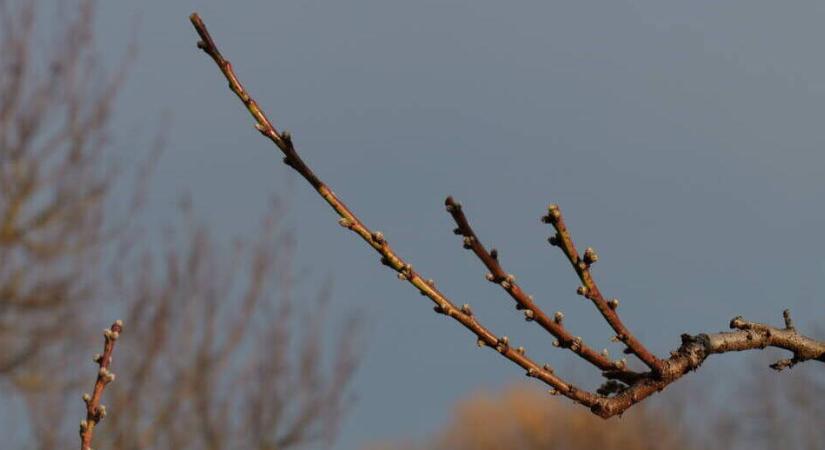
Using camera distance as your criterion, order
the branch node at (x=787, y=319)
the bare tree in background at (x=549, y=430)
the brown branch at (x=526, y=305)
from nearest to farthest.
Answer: the brown branch at (x=526, y=305) → the branch node at (x=787, y=319) → the bare tree in background at (x=549, y=430)

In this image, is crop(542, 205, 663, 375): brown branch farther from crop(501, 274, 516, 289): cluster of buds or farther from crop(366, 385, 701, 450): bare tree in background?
crop(366, 385, 701, 450): bare tree in background

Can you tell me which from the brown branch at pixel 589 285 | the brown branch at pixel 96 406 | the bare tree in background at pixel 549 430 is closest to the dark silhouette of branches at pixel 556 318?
the brown branch at pixel 589 285

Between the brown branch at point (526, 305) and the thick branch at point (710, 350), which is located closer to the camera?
the brown branch at point (526, 305)

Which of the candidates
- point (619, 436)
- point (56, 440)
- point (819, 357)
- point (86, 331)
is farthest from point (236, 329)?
point (619, 436)

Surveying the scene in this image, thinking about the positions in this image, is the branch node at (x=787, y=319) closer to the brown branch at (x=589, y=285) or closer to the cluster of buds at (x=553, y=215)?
the brown branch at (x=589, y=285)

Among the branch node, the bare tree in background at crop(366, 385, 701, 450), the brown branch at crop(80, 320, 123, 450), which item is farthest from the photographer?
the bare tree in background at crop(366, 385, 701, 450)

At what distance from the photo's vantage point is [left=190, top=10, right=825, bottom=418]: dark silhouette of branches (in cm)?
206

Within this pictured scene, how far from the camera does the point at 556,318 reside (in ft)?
7.40

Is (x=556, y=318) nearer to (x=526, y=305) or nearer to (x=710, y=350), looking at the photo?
(x=526, y=305)

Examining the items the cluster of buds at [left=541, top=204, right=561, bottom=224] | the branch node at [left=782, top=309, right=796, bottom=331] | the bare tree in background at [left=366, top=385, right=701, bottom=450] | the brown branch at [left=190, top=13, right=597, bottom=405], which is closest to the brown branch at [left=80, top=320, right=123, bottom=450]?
the brown branch at [left=190, top=13, right=597, bottom=405]

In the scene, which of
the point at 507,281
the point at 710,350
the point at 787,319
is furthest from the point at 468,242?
the point at 787,319

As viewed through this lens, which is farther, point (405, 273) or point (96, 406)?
point (96, 406)

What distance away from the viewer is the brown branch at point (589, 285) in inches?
A: 82.8

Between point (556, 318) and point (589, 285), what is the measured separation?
0.10 metres
